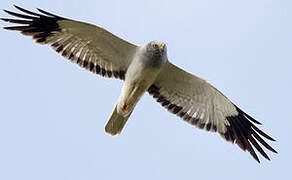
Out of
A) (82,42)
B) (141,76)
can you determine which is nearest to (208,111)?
(141,76)

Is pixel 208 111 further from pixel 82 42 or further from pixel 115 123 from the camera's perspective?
pixel 82 42

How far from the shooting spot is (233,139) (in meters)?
13.2

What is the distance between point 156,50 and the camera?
11.8m

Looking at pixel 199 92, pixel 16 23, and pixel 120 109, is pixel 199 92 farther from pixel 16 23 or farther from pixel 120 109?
pixel 16 23

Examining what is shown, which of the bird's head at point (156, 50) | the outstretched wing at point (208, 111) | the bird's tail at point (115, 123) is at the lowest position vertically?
the bird's tail at point (115, 123)

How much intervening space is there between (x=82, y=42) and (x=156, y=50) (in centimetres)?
171

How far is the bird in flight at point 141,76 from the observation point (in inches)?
475


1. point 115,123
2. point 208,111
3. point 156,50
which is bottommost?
point 115,123

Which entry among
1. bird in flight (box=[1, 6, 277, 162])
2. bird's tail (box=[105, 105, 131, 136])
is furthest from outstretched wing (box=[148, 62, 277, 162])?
bird's tail (box=[105, 105, 131, 136])

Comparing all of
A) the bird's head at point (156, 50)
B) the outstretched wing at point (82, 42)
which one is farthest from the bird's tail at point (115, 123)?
the bird's head at point (156, 50)

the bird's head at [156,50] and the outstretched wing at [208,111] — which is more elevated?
the bird's head at [156,50]

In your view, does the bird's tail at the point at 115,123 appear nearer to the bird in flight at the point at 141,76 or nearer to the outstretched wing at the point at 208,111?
the bird in flight at the point at 141,76

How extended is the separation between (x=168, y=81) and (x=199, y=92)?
741 mm

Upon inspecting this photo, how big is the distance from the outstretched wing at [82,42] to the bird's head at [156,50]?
1.75 ft
